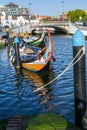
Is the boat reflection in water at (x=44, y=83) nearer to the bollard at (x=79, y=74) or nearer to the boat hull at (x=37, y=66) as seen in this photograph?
the boat hull at (x=37, y=66)

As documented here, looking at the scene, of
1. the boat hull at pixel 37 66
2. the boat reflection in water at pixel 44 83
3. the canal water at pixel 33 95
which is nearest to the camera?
the canal water at pixel 33 95

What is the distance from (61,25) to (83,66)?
81.8 meters

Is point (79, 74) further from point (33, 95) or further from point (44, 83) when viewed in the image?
point (44, 83)

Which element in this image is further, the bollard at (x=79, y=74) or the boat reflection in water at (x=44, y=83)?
the boat reflection in water at (x=44, y=83)

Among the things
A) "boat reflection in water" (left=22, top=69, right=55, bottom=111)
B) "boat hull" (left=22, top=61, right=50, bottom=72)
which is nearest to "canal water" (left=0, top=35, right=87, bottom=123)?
"boat reflection in water" (left=22, top=69, right=55, bottom=111)

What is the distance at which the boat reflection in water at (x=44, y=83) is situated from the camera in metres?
15.0

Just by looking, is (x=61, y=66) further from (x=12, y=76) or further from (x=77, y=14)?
(x=77, y=14)

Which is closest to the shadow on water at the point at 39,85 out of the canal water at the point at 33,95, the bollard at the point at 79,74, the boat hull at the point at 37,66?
the canal water at the point at 33,95

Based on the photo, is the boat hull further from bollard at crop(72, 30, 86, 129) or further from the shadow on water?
bollard at crop(72, 30, 86, 129)

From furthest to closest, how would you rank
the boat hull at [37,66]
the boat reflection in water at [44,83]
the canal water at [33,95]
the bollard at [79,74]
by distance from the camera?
the boat hull at [37,66]
the boat reflection in water at [44,83]
the canal water at [33,95]
the bollard at [79,74]

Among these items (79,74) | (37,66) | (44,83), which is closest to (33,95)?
(44,83)

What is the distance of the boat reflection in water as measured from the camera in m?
15.0

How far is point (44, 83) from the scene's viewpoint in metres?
20.5

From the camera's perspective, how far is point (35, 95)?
54.4ft
